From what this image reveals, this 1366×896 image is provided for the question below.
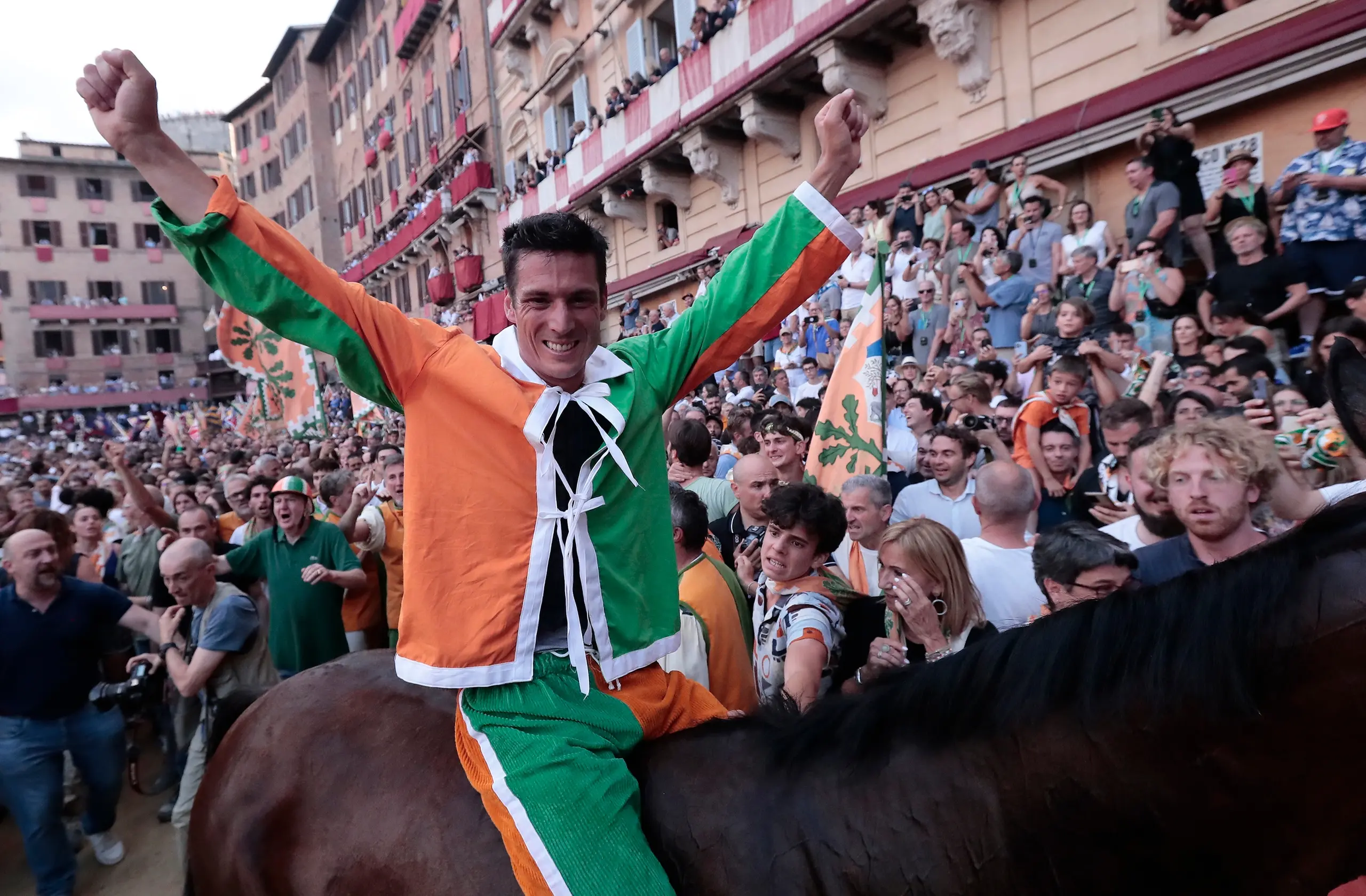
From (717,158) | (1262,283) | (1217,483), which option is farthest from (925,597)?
(717,158)

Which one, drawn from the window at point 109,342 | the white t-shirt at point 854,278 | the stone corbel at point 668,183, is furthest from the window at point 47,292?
the white t-shirt at point 854,278

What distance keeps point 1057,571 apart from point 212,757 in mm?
2737

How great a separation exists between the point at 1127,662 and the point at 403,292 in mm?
41238

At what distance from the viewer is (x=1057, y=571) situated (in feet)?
9.48

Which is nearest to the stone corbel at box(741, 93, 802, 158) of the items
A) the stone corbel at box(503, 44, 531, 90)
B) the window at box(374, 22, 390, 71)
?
the stone corbel at box(503, 44, 531, 90)

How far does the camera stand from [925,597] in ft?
9.93

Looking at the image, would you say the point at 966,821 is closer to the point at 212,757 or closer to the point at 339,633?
the point at 212,757

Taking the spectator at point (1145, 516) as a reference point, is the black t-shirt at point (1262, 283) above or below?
above

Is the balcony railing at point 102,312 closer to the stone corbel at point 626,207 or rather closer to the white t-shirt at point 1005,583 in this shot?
the stone corbel at point 626,207

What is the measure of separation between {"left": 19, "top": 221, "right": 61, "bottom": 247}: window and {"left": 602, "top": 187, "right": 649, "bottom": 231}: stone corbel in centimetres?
5340

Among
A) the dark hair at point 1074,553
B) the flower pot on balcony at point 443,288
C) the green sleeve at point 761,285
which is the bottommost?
the dark hair at point 1074,553

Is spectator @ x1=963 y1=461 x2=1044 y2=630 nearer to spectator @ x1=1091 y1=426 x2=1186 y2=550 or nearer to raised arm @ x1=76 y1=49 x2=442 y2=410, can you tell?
spectator @ x1=1091 y1=426 x2=1186 y2=550

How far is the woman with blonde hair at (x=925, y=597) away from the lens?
2973 millimetres

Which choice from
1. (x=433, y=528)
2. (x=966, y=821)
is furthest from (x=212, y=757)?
(x=966, y=821)
